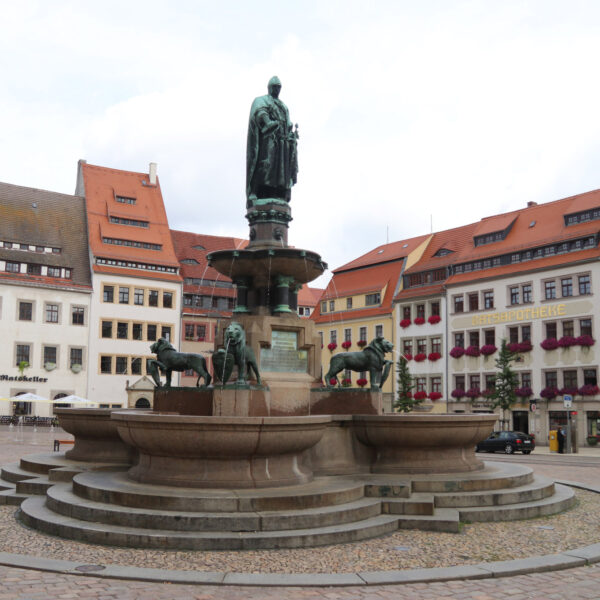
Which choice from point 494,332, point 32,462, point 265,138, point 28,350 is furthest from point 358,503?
point 28,350

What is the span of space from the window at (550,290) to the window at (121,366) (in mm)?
29708

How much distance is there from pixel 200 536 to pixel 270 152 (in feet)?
29.8

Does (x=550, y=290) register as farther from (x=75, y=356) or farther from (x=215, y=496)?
(x=215, y=496)

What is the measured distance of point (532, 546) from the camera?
27.6ft

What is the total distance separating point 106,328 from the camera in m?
52.5

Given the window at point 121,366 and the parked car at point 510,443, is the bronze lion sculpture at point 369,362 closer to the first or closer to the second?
the parked car at point 510,443

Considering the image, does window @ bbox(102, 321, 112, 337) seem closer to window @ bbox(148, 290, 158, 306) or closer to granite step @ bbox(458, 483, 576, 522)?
window @ bbox(148, 290, 158, 306)

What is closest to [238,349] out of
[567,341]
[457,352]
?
[567,341]

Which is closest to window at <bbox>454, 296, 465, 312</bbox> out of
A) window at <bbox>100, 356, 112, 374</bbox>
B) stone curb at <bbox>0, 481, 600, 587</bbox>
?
window at <bbox>100, 356, 112, 374</bbox>

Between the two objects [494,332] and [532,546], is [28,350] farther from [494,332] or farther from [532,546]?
[532,546]

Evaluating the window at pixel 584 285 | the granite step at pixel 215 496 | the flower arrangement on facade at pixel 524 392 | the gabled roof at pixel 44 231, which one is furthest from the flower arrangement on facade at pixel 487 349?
the granite step at pixel 215 496

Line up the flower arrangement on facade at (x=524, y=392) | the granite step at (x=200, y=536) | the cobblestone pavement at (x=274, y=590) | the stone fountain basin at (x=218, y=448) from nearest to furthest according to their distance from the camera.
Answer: the cobblestone pavement at (x=274, y=590), the granite step at (x=200, y=536), the stone fountain basin at (x=218, y=448), the flower arrangement on facade at (x=524, y=392)

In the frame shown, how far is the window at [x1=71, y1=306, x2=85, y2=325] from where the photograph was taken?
5122cm

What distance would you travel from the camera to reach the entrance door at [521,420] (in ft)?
144
